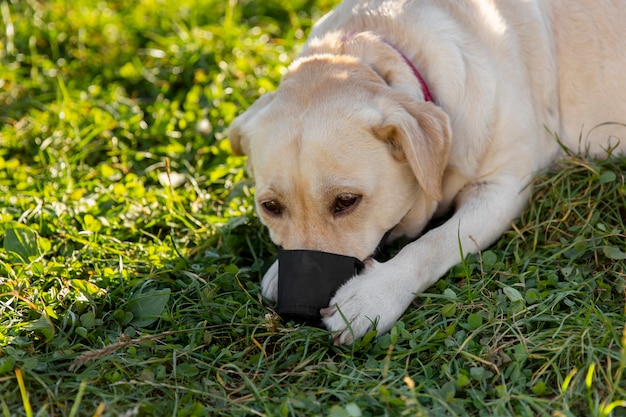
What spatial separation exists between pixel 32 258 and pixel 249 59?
2.22 metres

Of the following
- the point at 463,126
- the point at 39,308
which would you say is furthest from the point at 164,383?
the point at 463,126

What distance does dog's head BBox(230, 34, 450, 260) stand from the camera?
2.99m

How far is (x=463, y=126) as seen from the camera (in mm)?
3312

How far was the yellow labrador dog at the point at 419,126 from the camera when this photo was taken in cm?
301

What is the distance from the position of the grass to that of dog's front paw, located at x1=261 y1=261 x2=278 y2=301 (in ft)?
0.24

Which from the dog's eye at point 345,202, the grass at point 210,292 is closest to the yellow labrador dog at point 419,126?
the dog's eye at point 345,202

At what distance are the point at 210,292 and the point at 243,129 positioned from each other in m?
0.70

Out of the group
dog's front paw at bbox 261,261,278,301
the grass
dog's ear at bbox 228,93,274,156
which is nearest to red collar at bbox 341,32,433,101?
dog's ear at bbox 228,93,274,156

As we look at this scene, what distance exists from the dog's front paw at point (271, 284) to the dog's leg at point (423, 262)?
1.03 feet

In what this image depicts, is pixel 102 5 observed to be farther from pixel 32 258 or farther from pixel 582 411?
pixel 582 411

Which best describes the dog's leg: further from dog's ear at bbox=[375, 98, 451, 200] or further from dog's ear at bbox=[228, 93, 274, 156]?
dog's ear at bbox=[228, 93, 274, 156]

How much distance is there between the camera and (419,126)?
304 cm

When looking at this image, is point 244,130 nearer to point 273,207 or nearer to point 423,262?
point 273,207

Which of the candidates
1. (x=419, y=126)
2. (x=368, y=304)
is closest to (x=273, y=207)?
(x=368, y=304)
